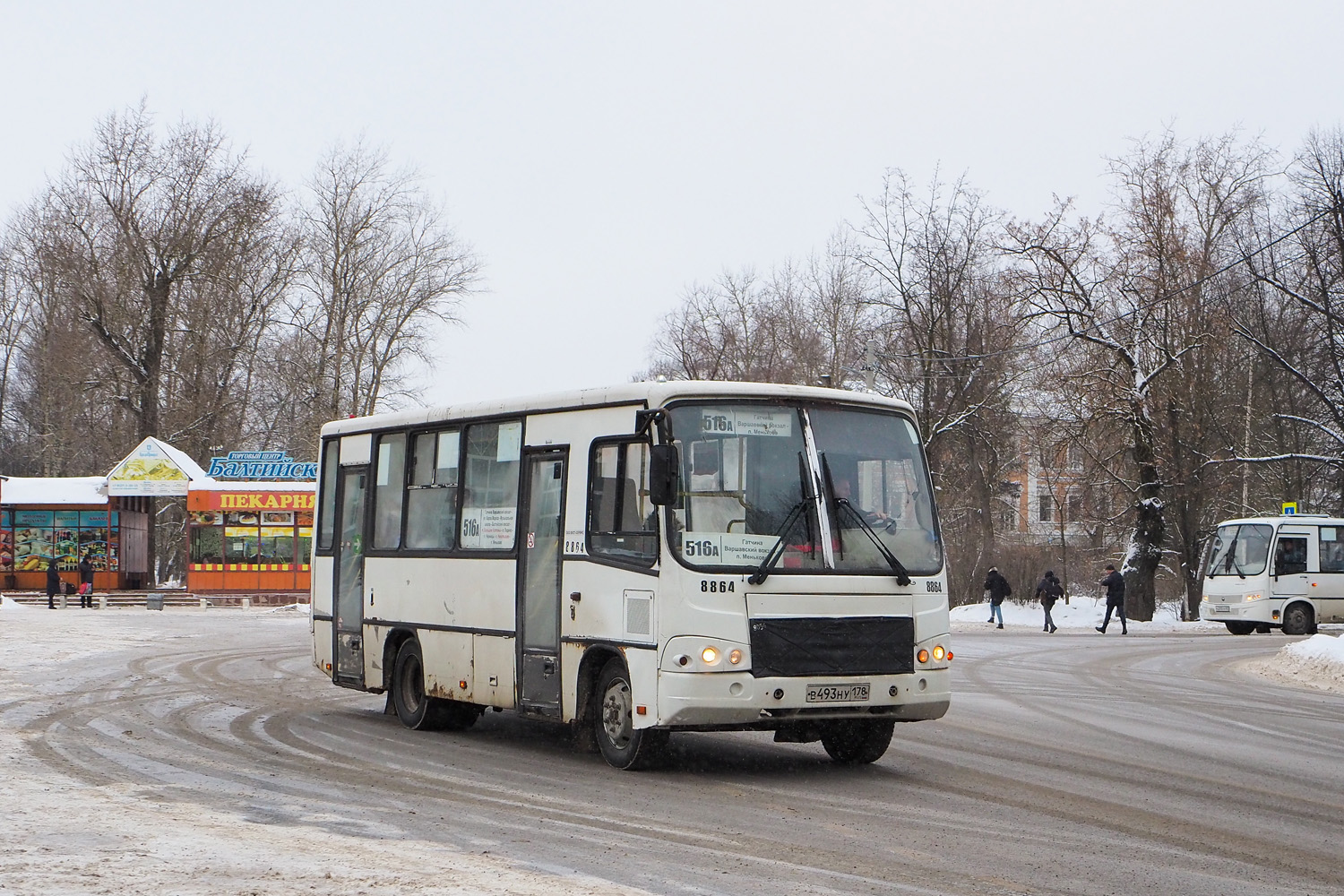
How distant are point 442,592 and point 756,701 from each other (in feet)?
13.0

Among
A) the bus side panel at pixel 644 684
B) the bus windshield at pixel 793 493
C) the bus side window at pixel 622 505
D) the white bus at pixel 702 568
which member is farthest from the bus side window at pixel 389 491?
the bus windshield at pixel 793 493

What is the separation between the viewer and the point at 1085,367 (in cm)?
4512

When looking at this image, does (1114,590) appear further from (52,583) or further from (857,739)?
(52,583)

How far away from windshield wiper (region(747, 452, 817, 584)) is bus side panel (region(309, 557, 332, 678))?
6.50 m

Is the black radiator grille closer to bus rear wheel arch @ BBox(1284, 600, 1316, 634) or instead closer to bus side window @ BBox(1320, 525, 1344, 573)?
bus rear wheel arch @ BBox(1284, 600, 1316, 634)

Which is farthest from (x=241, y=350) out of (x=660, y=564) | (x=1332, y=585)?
(x=660, y=564)

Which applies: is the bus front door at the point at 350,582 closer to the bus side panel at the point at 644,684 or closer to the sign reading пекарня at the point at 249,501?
the bus side panel at the point at 644,684

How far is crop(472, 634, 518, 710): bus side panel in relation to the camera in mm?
12664

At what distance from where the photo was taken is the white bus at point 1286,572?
3834 cm

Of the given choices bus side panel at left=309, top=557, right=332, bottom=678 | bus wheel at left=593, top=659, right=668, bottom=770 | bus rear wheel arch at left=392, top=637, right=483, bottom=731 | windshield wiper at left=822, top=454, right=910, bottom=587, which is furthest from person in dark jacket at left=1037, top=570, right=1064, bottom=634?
bus wheel at left=593, top=659, right=668, bottom=770

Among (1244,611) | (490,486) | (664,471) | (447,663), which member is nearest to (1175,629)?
(1244,611)

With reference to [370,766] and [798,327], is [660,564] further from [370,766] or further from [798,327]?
[798,327]

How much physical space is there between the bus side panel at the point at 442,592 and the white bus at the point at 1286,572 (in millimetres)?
29051

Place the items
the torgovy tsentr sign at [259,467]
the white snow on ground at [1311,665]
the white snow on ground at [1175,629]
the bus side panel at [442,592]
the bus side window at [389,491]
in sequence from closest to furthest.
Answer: the bus side panel at [442,592] < the bus side window at [389,491] < the white snow on ground at [1311,665] < the white snow on ground at [1175,629] < the torgovy tsentr sign at [259,467]
